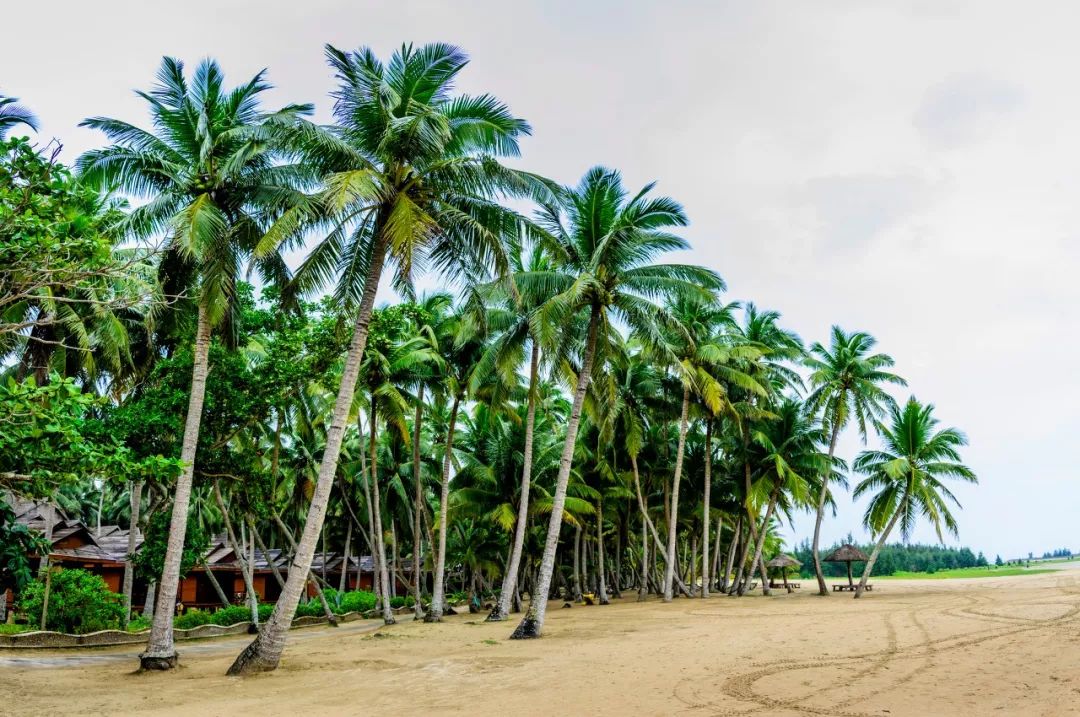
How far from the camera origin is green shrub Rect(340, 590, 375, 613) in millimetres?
28039

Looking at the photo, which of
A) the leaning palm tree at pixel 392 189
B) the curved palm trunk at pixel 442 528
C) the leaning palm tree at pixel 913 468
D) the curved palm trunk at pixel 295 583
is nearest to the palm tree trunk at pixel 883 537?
the leaning palm tree at pixel 913 468

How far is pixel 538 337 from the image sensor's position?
16281 mm

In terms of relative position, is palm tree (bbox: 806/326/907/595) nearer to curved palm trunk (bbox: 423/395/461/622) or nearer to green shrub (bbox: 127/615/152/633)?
curved palm trunk (bbox: 423/395/461/622)

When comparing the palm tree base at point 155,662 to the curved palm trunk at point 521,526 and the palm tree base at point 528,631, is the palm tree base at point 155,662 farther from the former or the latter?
the curved palm trunk at point 521,526

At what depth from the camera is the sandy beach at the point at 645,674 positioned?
27.8 ft

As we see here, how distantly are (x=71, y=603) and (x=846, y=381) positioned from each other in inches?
1021

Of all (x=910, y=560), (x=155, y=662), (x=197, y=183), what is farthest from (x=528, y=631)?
(x=910, y=560)

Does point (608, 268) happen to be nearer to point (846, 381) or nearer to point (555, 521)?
point (555, 521)

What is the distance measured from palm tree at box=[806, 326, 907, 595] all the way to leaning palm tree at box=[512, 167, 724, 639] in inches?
484

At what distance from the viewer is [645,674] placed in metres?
10.7

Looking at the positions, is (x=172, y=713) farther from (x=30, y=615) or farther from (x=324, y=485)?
(x=30, y=615)

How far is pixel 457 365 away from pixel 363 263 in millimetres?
9444

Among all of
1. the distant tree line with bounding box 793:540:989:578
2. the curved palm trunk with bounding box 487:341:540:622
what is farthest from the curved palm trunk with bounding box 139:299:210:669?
the distant tree line with bounding box 793:540:989:578

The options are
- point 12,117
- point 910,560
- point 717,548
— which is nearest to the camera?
point 12,117
